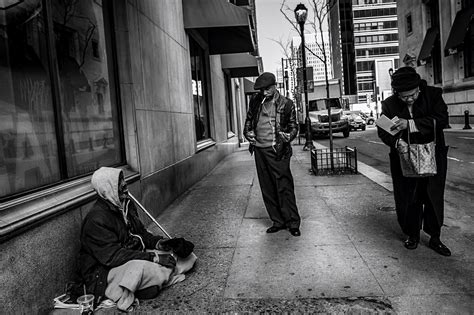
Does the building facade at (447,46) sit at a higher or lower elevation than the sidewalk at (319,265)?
higher

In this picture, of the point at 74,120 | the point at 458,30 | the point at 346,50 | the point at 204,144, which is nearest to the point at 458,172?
the point at 204,144

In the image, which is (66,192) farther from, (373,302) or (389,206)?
(389,206)

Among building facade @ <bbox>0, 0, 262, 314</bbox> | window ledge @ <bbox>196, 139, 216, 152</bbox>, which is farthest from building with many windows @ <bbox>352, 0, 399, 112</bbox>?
building facade @ <bbox>0, 0, 262, 314</bbox>

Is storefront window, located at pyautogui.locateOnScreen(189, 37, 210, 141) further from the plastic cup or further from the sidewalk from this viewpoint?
the plastic cup

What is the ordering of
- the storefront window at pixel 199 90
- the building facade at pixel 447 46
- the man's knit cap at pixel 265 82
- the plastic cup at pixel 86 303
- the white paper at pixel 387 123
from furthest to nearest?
the building facade at pixel 447 46, the storefront window at pixel 199 90, the man's knit cap at pixel 265 82, the white paper at pixel 387 123, the plastic cup at pixel 86 303

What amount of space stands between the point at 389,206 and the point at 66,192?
4664 millimetres

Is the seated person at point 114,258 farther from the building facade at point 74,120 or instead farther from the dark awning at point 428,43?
the dark awning at point 428,43

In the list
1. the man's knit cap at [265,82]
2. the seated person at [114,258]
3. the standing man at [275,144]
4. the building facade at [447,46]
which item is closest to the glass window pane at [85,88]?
the seated person at [114,258]

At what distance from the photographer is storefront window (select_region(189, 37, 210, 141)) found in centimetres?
1174

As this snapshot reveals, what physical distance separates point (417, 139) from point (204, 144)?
312 inches

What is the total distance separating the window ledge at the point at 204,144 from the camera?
11051 millimetres

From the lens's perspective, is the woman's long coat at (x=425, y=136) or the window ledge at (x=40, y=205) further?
the woman's long coat at (x=425, y=136)

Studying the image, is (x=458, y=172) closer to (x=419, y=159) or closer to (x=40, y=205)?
(x=419, y=159)

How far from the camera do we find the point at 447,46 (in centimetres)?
2914
